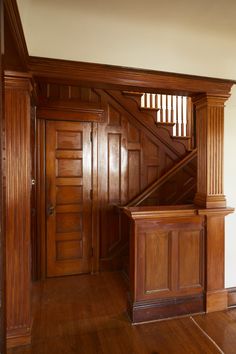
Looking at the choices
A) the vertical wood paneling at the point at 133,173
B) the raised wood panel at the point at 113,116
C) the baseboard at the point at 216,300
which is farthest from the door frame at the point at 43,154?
the baseboard at the point at 216,300

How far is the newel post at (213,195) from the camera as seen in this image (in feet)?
7.92

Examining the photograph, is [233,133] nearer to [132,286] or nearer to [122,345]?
[132,286]

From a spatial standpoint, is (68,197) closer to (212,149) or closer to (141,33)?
(212,149)

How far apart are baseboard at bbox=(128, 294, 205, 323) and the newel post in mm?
117

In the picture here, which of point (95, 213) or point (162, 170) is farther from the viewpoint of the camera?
point (162, 170)

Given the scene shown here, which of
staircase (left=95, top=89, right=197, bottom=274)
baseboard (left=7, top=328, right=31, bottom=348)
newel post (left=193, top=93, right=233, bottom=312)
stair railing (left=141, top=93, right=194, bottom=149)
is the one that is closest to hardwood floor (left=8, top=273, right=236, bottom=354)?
baseboard (left=7, top=328, right=31, bottom=348)

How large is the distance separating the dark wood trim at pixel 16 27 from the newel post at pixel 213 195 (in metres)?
1.63

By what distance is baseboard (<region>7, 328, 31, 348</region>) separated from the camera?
1.95 m

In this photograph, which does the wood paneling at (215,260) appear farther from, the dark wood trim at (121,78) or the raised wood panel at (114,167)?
the raised wood panel at (114,167)

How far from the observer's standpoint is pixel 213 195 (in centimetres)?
243

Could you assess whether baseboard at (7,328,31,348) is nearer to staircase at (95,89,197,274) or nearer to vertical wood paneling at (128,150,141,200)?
staircase at (95,89,197,274)

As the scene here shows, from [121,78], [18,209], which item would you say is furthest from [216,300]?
[121,78]

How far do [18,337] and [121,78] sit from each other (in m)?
2.25

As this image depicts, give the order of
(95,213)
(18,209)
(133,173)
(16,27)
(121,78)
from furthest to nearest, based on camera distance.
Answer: (133,173) → (95,213) → (121,78) → (18,209) → (16,27)
